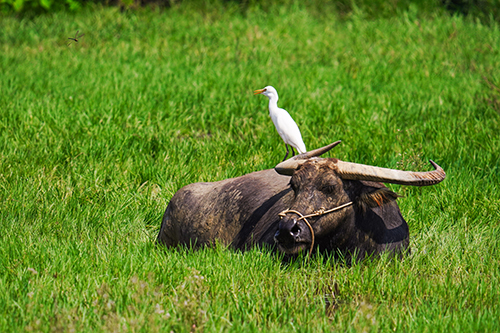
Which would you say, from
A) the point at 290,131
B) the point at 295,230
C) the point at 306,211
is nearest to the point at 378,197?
the point at 306,211

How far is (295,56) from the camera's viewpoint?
36.6 ft

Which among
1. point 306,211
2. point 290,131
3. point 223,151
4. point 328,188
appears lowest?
point 223,151

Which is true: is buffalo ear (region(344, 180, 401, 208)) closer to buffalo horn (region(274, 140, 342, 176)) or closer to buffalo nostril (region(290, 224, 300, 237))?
buffalo horn (region(274, 140, 342, 176))

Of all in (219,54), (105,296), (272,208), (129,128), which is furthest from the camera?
(219,54)

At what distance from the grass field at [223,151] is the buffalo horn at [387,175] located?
61cm

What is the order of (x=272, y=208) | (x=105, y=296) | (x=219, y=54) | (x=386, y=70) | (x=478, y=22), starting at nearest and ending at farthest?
(x=105, y=296)
(x=272, y=208)
(x=386, y=70)
(x=219, y=54)
(x=478, y=22)

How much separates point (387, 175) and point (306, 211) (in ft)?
1.92

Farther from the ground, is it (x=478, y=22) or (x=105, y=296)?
(x=478, y=22)

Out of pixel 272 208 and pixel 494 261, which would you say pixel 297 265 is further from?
pixel 494 261

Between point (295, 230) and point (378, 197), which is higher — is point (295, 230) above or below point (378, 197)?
below

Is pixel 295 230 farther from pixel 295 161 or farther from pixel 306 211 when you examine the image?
pixel 295 161

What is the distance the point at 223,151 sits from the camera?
21.8ft

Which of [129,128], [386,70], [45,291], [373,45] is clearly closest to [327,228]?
[45,291]

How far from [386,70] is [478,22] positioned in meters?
3.93
